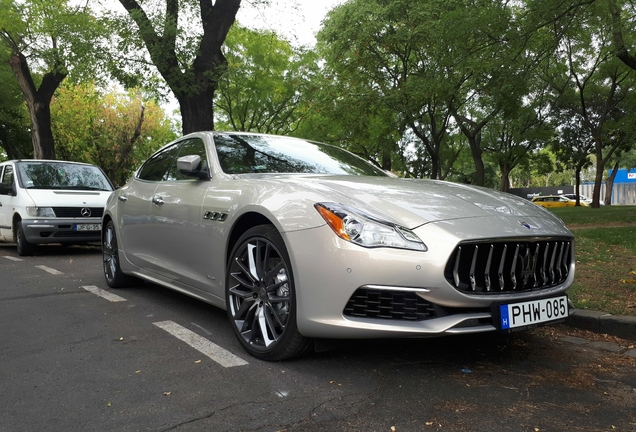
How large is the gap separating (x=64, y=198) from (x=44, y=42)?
11053 millimetres

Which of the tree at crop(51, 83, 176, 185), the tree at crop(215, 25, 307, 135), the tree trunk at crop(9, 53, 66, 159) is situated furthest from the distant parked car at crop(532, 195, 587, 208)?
the tree trunk at crop(9, 53, 66, 159)

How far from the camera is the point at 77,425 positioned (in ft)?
8.45

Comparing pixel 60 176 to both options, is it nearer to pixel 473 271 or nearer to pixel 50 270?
pixel 50 270

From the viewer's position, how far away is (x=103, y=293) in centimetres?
586

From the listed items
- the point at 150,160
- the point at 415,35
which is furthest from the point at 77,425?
the point at 415,35

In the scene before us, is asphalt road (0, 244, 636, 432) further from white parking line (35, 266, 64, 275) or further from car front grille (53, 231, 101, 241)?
car front grille (53, 231, 101, 241)

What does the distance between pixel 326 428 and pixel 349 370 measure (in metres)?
0.78

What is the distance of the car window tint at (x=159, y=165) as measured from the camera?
16.8 ft

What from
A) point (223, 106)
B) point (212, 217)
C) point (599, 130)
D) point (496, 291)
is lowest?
point (496, 291)

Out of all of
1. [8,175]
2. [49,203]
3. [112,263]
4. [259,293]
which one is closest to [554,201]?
[8,175]

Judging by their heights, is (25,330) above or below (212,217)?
below

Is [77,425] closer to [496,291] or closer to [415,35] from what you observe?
[496,291]

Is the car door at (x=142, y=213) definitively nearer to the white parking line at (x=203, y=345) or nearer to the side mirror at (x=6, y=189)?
the white parking line at (x=203, y=345)

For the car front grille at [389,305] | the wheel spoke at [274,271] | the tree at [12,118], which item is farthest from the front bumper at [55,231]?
the tree at [12,118]
